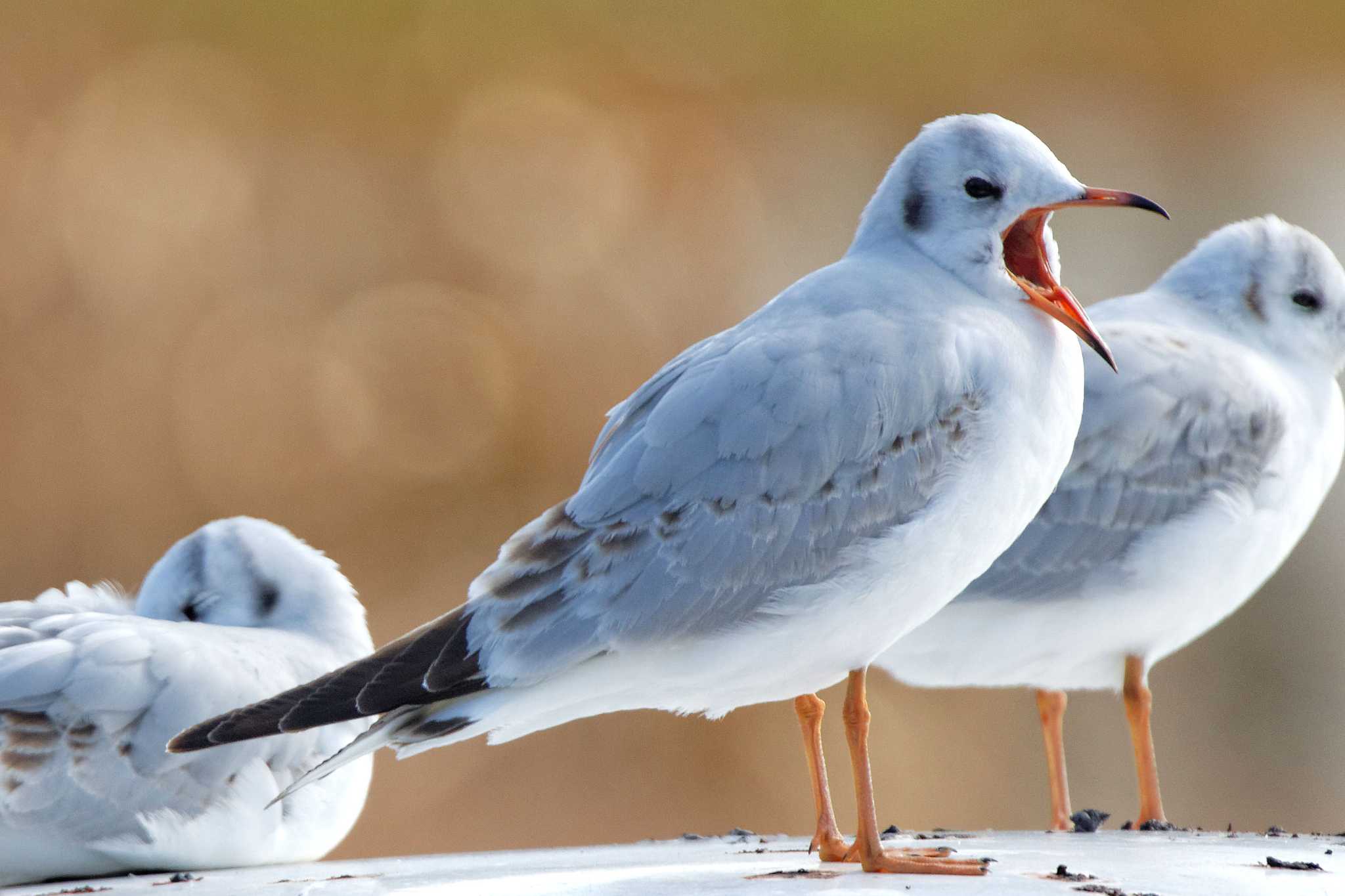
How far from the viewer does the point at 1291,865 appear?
1.98 meters

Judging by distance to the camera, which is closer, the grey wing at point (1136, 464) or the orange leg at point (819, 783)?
the orange leg at point (819, 783)

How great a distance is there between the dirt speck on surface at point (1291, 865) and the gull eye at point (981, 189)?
0.87 meters

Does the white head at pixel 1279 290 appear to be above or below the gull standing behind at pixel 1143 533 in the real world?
above

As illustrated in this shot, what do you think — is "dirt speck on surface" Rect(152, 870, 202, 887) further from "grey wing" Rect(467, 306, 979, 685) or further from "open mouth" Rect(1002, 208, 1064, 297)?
"open mouth" Rect(1002, 208, 1064, 297)

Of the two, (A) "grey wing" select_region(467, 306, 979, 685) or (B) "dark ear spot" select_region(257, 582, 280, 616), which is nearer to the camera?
(A) "grey wing" select_region(467, 306, 979, 685)

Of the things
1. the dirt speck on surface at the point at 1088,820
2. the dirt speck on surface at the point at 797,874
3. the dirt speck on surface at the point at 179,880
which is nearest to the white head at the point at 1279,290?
Answer: the dirt speck on surface at the point at 1088,820

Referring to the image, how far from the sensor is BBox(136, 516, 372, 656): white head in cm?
309

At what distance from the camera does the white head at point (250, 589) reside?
309 centimetres

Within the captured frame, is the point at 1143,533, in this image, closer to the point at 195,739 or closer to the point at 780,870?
the point at 780,870

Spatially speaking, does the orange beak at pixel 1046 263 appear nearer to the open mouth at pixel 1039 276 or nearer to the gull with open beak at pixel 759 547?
the open mouth at pixel 1039 276

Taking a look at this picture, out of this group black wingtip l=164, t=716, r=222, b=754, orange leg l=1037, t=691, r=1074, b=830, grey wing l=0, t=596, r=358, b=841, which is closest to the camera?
black wingtip l=164, t=716, r=222, b=754

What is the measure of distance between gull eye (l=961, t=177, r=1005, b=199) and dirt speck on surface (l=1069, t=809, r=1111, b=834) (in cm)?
99

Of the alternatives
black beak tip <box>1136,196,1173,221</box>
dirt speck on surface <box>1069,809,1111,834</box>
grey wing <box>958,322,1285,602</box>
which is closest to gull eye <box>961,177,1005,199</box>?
black beak tip <box>1136,196,1173,221</box>

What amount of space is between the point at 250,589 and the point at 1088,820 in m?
1.57
